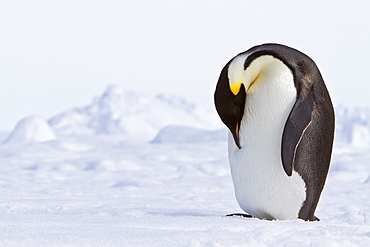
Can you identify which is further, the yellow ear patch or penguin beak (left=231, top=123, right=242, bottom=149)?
penguin beak (left=231, top=123, right=242, bottom=149)

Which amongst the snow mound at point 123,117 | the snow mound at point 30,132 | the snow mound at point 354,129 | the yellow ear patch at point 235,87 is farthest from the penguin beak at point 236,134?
the snow mound at point 354,129

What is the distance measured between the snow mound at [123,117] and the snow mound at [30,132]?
6.24m

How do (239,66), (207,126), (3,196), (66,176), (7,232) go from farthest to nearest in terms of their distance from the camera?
(207,126) → (66,176) → (3,196) → (239,66) → (7,232)

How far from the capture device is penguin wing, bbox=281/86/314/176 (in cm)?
260

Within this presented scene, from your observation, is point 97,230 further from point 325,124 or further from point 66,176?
point 66,176

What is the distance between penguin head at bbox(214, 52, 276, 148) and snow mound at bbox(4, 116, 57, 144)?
1382 cm

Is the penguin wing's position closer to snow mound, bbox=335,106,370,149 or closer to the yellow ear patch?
the yellow ear patch

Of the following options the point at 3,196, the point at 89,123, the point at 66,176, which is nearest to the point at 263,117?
Answer: the point at 3,196

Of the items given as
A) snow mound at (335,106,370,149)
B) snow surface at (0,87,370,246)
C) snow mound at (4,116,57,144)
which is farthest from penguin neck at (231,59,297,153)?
snow mound at (335,106,370,149)

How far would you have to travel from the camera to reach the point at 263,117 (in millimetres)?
2729

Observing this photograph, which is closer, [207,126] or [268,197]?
[268,197]

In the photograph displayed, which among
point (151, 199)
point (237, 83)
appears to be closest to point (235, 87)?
point (237, 83)

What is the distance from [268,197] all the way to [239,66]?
66 cm

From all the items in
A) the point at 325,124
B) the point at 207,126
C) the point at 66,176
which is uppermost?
the point at 325,124
